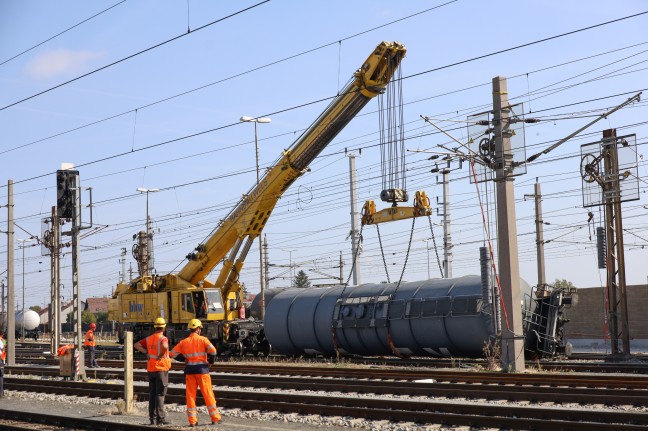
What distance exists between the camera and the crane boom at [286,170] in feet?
82.6

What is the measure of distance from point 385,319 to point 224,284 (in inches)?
307

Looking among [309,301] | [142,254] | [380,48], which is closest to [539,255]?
[309,301]

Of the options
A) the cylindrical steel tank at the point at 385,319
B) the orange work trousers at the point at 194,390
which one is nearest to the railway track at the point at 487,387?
the cylindrical steel tank at the point at 385,319

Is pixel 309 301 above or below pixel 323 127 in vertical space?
below

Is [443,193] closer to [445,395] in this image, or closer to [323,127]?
[323,127]

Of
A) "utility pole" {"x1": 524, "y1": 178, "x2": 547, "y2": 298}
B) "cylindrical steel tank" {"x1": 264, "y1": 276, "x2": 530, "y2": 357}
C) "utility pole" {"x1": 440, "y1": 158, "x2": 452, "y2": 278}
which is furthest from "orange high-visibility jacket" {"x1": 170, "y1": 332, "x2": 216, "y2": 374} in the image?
"utility pole" {"x1": 440, "y1": 158, "x2": 452, "y2": 278}

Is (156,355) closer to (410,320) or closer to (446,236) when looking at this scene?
(410,320)

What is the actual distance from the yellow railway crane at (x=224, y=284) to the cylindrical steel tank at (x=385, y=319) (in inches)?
65.3

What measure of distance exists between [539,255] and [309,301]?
11553 mm

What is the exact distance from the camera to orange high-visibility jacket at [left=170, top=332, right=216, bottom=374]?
45.4 feet

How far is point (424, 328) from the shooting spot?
27.3 meters

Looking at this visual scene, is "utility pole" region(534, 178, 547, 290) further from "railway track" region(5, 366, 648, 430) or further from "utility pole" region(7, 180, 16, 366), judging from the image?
"utility pole" region(7, 180, 16, 366)

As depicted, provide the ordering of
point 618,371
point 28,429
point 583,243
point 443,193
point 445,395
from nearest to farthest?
point 28,429, point 445,395, point 618,371, point 583,243, point 443,193

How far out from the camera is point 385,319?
93.9 feet
